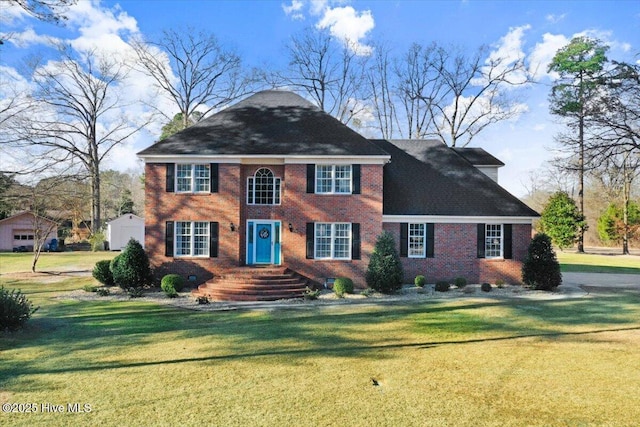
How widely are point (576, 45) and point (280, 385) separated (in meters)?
43.8

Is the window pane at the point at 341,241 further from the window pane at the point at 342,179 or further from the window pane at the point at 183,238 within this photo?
the window pane at the point at 183,238

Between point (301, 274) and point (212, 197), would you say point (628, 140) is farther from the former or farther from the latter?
point (212, 197)

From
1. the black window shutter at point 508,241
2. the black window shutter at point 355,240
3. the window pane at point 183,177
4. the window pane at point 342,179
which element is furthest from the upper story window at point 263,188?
the black window shutter at point 508,241

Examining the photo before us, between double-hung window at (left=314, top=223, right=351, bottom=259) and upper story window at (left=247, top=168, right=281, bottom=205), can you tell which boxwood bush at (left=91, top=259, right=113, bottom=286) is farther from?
double-hung window at (left=314, top=223, right=351, bottom=259)

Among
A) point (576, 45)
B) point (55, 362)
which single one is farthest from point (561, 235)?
point (55, 362)

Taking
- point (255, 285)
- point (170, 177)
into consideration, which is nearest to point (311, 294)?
point (255, 285)

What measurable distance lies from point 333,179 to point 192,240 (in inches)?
284

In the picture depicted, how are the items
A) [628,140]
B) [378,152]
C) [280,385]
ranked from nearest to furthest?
[280,385], [378,152], [628,140]

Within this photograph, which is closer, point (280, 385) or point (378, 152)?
point (280, 385)

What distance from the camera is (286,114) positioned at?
19906mm

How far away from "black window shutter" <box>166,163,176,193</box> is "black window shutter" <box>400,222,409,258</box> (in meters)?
11.0

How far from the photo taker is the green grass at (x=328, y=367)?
5.71m

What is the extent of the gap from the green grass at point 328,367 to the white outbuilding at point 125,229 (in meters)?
24.9

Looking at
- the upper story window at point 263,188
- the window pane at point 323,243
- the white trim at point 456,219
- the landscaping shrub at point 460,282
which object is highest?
the upper story window at point 263,188
